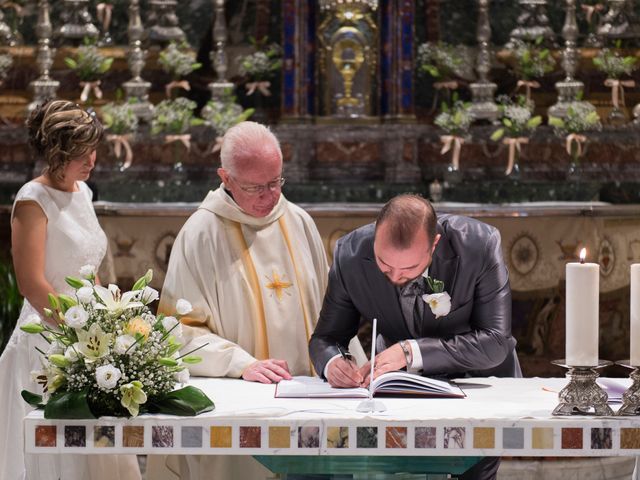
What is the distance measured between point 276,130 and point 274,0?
1.23 meters

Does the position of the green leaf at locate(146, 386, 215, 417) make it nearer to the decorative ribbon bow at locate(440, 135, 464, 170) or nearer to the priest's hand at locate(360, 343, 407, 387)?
the priest's hand at locate(360, 343, 407, 387)

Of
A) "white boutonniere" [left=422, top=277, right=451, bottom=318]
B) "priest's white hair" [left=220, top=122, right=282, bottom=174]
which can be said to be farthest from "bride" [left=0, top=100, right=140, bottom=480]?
"white boutonniere" [left=422, top=277, right=451, bottom=318]

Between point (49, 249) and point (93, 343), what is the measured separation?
1381 millimetres

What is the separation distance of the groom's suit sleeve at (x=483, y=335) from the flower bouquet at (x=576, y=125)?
4927 mm

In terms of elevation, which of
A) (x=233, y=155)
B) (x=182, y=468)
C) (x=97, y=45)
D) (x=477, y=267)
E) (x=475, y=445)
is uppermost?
(x=97, y=45)

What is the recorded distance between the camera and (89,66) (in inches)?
386

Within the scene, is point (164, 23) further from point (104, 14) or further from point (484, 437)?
point (484, 437)

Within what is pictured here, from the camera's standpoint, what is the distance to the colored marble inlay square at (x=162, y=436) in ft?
12.4

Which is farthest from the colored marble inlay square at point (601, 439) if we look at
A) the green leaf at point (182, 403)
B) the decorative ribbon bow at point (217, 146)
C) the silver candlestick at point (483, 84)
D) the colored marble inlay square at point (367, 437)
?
the silver candlestick at point (483, 84)

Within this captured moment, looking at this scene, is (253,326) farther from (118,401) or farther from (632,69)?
(632,69)

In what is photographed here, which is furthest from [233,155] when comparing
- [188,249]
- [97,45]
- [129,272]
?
[97,45]

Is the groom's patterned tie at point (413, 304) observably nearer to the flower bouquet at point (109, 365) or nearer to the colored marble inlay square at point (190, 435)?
the flower bouquet at point (109, 365)

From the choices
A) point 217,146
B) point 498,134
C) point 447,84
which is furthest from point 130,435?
point 447,84

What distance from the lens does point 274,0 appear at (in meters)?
10.5
